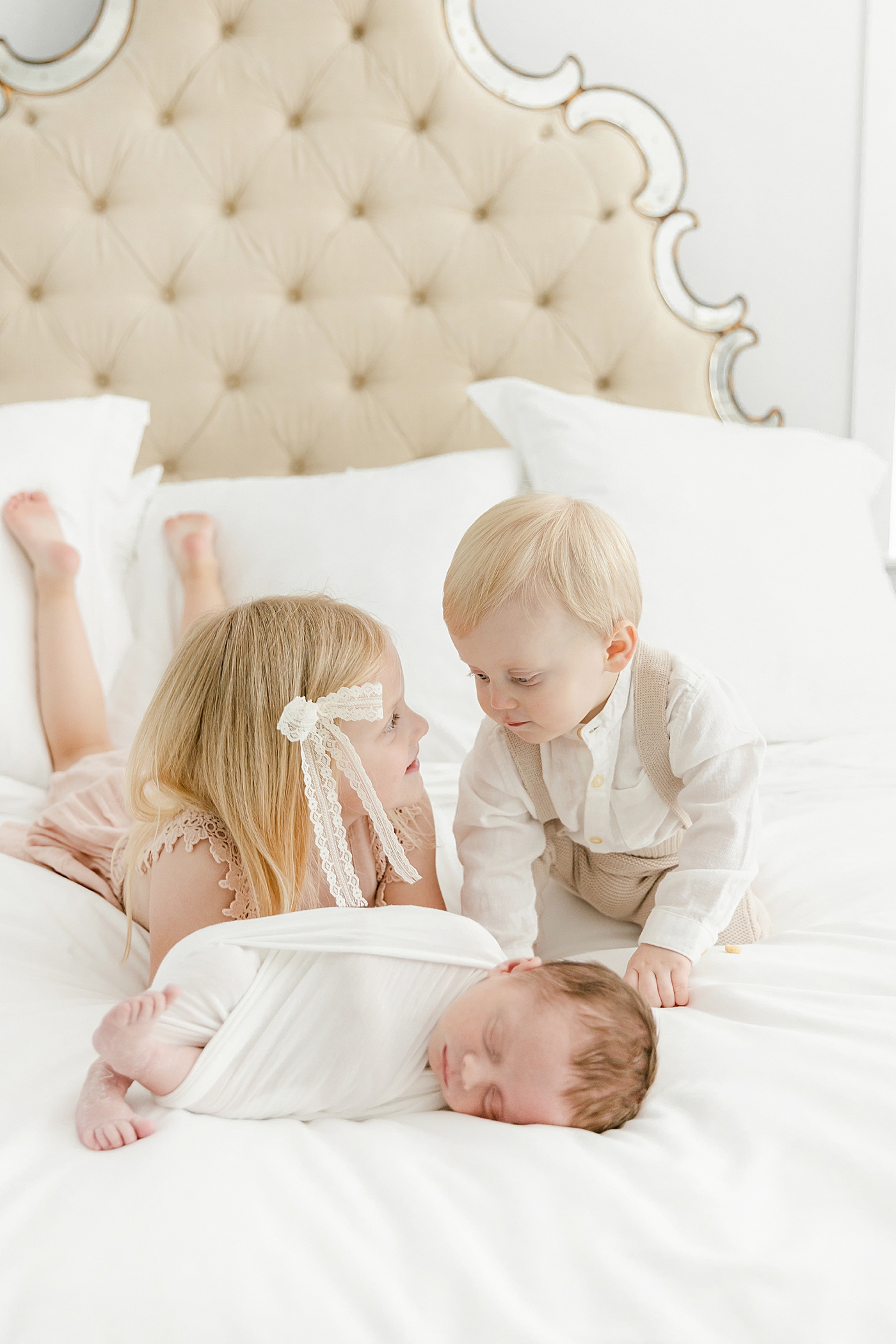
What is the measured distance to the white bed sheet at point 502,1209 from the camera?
51 cm

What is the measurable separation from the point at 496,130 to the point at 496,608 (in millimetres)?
1402

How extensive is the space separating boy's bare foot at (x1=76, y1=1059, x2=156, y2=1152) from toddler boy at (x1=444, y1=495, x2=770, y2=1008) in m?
0.44

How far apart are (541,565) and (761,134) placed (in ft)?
5.41

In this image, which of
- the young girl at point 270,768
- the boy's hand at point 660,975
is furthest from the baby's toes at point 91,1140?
the boy's hand at point 660,975

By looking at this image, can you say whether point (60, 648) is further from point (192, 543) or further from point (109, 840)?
point (109, 840)

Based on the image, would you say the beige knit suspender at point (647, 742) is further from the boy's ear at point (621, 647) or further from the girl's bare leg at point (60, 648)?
the girl's bare leg at point (60, 648)

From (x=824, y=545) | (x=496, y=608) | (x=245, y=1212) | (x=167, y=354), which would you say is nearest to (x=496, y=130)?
(x=167, y=354)

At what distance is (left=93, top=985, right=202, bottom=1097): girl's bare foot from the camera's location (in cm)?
69

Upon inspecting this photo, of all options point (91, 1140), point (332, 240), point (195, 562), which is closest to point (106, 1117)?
point (91, 1140)

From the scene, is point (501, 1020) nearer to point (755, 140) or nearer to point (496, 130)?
point (496, 130)

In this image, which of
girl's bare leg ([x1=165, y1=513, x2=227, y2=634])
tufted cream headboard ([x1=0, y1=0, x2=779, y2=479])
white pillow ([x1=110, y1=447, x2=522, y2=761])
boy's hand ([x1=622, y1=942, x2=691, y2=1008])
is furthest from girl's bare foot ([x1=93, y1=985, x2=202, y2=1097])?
tufted cream headboard ([x1=0, y1=0, x2=779, y2=479])

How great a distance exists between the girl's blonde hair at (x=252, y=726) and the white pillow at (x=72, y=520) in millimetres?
566

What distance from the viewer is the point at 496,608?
935 millimetres

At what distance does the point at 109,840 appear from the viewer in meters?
1.24
